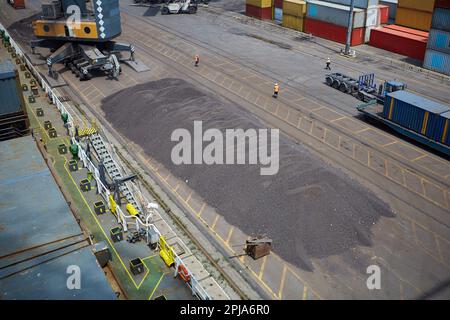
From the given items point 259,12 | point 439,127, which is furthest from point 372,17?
point 439,127

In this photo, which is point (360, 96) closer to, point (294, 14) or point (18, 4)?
point (294, 14)

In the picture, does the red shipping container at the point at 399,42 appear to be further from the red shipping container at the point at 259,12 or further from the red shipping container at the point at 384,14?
the red shipping container at the point at 259,12

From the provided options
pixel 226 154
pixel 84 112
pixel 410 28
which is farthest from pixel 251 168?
pixel 410 28

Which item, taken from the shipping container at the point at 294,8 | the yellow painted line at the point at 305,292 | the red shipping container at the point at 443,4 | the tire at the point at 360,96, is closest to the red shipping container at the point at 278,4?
the shipping container at the point at 294,8

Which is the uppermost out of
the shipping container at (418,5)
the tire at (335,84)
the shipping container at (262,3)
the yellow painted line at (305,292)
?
the shipping container at (418,5)

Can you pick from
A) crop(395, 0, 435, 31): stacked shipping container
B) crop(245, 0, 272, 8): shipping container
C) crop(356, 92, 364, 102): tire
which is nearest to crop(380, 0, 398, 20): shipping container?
crop(395, 0, 435, 31): stacked shipping container
